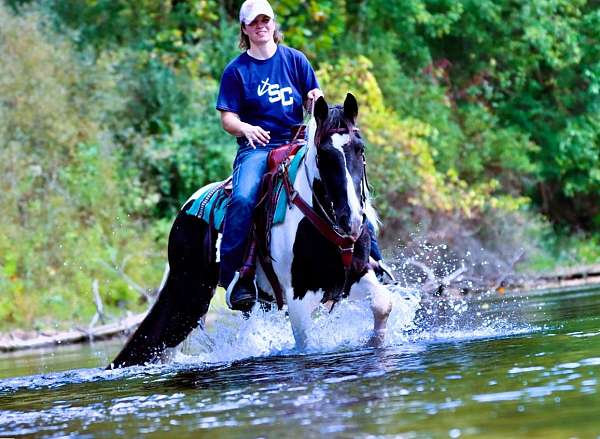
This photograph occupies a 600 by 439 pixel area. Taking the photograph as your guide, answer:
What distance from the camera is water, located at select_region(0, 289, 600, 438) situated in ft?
16.7

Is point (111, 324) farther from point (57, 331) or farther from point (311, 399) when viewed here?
point (311, 399)

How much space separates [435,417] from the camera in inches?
201

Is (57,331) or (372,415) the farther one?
(57,331)

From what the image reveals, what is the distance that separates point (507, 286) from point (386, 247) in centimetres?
289

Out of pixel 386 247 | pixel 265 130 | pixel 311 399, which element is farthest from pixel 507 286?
pixel 311 399

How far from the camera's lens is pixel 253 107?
916 centimetres

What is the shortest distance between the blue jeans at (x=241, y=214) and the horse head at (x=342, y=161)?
919 millimetres

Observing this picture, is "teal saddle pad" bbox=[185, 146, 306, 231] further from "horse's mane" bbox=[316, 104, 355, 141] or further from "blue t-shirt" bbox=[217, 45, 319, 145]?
"horse's mane" bbox=[316, 104, 355, 141]

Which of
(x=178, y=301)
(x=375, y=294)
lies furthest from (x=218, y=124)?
(x=375, y=294)

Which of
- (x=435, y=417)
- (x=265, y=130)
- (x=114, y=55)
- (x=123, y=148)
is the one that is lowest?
(x=435, y=417)

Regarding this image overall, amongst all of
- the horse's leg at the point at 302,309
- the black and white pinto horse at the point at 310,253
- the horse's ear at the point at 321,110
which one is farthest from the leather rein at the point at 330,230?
the horse's leg at the point at 302,309

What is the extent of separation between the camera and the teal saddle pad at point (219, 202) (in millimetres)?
8781

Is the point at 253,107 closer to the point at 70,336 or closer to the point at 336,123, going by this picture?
the point at 336,123

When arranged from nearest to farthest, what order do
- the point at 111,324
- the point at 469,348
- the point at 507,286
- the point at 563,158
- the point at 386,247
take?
the point at 469,348 < the point at 111,324 < the point at 507,286 < the point at 386,247 < the point at 563,158
